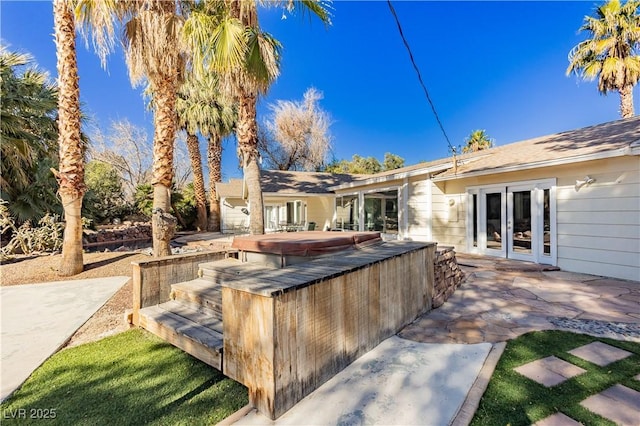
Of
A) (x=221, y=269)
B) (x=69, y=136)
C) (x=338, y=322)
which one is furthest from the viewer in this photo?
(x=69, y=136)

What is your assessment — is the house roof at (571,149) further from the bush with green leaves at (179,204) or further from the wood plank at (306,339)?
the bush with green leaves at (179,204)

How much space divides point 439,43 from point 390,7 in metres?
8.92

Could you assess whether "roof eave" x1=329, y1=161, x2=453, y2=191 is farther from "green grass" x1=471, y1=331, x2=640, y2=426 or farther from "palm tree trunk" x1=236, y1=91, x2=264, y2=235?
"green grass" x1=471, y1=331, x2=640, y2=426

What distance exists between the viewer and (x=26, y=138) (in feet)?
28.8

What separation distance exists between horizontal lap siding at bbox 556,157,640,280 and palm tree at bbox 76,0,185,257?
355 inches

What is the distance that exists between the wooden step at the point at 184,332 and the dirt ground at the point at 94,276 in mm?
654

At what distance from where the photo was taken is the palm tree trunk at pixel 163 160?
603 centimetres

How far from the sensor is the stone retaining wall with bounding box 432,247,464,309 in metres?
4.94

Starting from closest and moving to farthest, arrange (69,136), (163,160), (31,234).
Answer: (163,160) → (69,136) → (31,234)

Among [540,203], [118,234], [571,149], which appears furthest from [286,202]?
[571,149]

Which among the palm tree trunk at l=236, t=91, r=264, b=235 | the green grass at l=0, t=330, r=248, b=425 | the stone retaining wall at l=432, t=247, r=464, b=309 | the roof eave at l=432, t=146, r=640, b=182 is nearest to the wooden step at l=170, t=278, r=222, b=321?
the green grass at l=0, t=330, r=248, b=425

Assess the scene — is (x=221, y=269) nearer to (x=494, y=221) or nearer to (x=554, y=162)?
(x=554, y=162)

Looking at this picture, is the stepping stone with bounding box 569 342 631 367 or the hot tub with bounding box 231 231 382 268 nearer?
the stepping stone with bounding box 569 342 631 367

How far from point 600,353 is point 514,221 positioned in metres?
5.57
